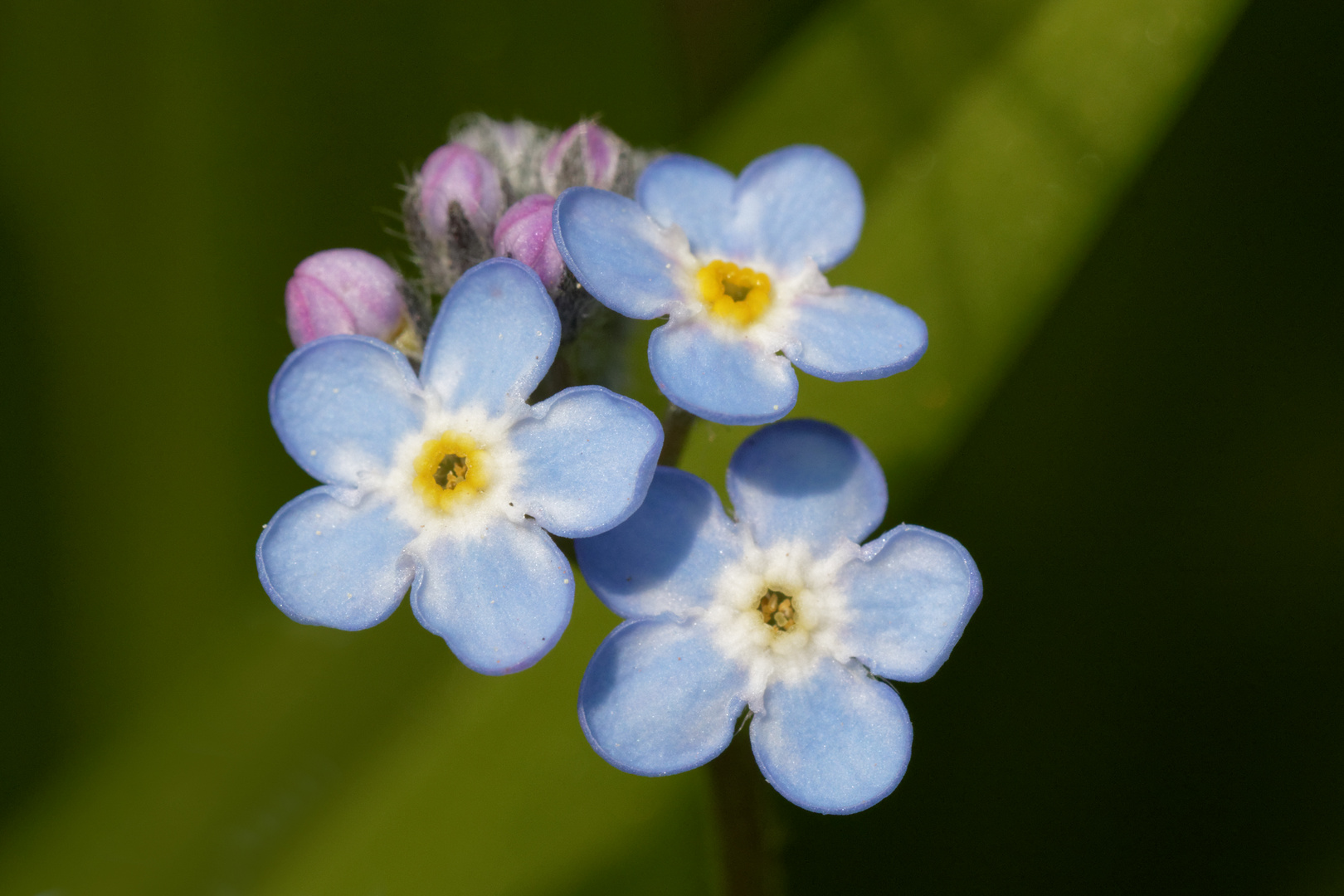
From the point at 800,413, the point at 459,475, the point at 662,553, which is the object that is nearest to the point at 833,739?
the point at 662,553

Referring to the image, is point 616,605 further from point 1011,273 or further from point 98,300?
point 98,300

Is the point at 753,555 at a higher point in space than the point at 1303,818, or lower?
lower

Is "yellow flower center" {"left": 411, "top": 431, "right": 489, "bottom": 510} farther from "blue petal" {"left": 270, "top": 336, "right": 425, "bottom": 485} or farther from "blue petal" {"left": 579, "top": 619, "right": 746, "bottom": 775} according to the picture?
"blue petal" {"left": 579, "top": 619, "right": 746, "bottom": 775}

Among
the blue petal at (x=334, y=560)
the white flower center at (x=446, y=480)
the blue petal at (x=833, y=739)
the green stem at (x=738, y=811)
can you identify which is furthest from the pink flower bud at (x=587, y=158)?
the blue petal at (x=833, y=739)

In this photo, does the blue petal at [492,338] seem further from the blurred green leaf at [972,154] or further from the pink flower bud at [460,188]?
the blurred green leaf at [972,154]

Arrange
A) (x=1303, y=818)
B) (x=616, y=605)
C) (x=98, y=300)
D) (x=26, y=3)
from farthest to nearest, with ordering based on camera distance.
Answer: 1. (x=98, y=300)
2. (x=26, y=3)
3. (x=1303, y=818)
4. (x=616, y=605)

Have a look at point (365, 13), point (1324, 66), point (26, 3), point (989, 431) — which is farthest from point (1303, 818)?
point (26, 3)

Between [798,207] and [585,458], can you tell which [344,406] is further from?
[798,207]
